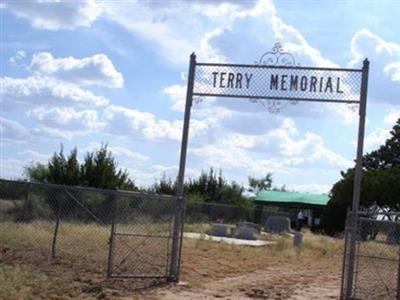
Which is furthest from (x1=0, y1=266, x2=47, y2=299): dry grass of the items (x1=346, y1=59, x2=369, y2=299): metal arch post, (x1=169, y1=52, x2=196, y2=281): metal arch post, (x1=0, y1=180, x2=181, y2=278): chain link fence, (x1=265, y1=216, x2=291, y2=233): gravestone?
(x1=265, y1=216, x2=291, y2=233): gravestone

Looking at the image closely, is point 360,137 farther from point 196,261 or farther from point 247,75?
point 196,261

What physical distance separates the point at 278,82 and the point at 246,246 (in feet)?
39.2

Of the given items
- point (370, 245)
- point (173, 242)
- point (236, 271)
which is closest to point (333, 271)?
point (370, 245)

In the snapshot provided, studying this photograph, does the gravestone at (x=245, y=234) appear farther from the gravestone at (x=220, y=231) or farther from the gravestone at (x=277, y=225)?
the gravestone at (x=277, y=225)

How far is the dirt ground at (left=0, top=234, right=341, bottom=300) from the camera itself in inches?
475

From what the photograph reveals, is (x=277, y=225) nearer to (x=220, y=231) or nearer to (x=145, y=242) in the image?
(x=220, y=231)

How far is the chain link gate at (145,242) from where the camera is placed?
1381 centimetres

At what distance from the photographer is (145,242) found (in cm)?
1582

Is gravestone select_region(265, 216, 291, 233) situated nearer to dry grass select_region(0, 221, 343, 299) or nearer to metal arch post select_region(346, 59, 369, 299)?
dry grass select_region(0, 221, 343, 299)

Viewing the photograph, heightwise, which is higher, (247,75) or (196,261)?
(247,75)

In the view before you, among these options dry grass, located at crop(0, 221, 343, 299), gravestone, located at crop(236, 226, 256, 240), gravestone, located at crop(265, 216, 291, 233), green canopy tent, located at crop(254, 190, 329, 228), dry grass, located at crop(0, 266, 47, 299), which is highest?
green canopy tent, located at crop(254, 190, 329, 228)

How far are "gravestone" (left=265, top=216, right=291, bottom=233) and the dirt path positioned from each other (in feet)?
65.4

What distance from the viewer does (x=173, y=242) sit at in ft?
47.8

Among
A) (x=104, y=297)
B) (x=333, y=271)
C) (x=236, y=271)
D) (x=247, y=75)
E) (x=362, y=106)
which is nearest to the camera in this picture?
(x=104, y=297)
